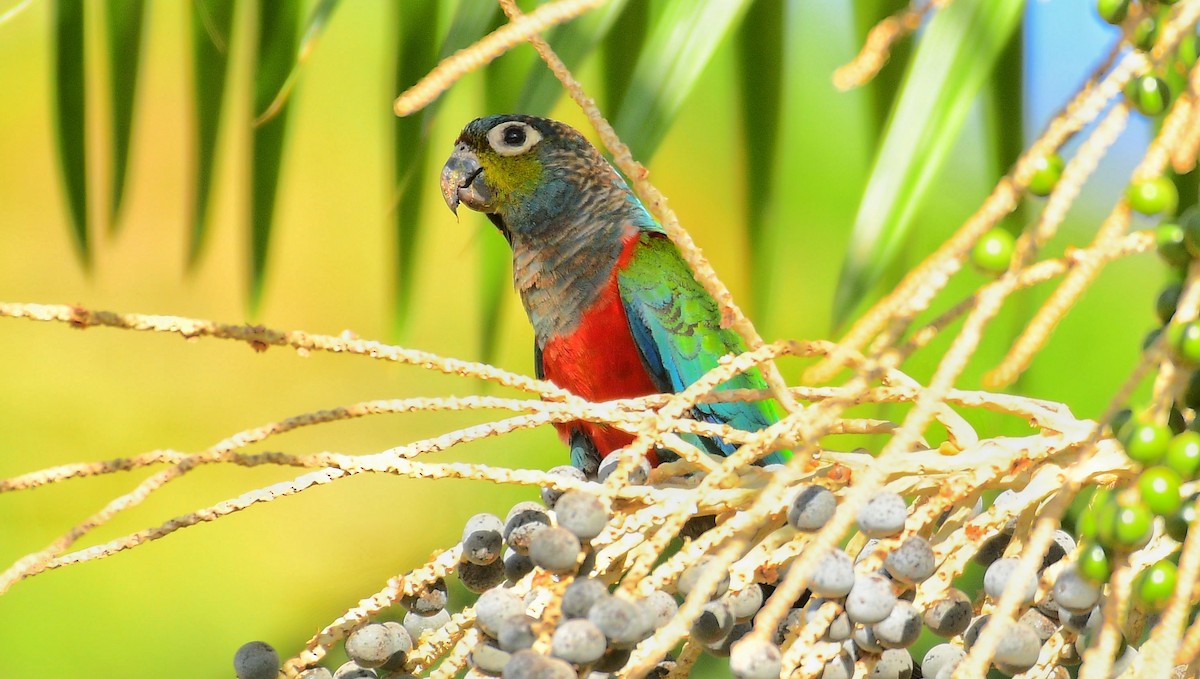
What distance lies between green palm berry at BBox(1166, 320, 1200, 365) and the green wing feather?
89cm

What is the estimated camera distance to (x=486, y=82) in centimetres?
98

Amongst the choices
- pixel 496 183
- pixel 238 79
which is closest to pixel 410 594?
pixel 496 183

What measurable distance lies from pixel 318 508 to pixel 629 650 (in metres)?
1.62

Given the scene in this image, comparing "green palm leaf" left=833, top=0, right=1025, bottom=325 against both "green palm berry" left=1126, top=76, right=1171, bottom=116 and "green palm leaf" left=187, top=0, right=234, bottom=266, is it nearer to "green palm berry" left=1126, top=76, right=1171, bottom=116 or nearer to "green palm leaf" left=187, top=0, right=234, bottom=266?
"green palm berry" left=1126, top=76, right=1171, bottom=116

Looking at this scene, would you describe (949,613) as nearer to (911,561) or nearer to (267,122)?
(911,561)

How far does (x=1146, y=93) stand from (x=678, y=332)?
0.94 meters

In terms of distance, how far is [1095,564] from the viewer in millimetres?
368

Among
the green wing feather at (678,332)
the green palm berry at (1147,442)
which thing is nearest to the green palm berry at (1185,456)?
the green palm berry at (1147,442)

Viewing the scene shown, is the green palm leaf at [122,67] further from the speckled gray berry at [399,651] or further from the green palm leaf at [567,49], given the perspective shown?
the speckled gray berry at [399,651]

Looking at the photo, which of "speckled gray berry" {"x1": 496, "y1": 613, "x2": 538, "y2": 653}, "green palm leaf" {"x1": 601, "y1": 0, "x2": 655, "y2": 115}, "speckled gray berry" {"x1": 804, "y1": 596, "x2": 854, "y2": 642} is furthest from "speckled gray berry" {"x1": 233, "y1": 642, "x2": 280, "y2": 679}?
"green palm leaf" {"x1": 601, "y1": 0, "x2": 655, "y2": 115}

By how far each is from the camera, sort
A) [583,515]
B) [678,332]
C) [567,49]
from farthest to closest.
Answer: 1. [678,332]
2. [567,49]
3. [583,515]

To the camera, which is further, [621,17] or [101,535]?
[101,535]

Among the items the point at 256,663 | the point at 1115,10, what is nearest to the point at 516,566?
the point at 256,663

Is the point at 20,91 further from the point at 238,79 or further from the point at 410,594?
the point at 410,594
